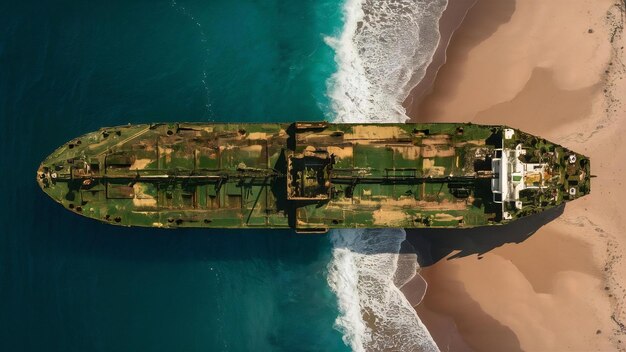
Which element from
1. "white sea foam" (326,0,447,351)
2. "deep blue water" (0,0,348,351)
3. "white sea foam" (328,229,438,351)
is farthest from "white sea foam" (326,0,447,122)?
"white sea foam" (328,229,438,351)

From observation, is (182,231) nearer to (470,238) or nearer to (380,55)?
(380,55)

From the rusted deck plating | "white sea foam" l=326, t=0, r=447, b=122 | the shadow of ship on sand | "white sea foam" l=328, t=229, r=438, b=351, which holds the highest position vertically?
"white sea foam" l=326, t=0, r=447, b=122

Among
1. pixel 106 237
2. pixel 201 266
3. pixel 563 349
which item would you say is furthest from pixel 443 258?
pixel 106 237

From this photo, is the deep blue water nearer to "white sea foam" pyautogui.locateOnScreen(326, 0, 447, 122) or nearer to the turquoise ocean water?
the turquoise ocean water

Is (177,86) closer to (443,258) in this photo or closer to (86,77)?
(86,77)

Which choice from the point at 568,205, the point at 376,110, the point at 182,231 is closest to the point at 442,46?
the point at 376,110

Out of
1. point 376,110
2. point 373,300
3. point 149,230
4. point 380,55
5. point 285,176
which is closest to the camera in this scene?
point 285,176
